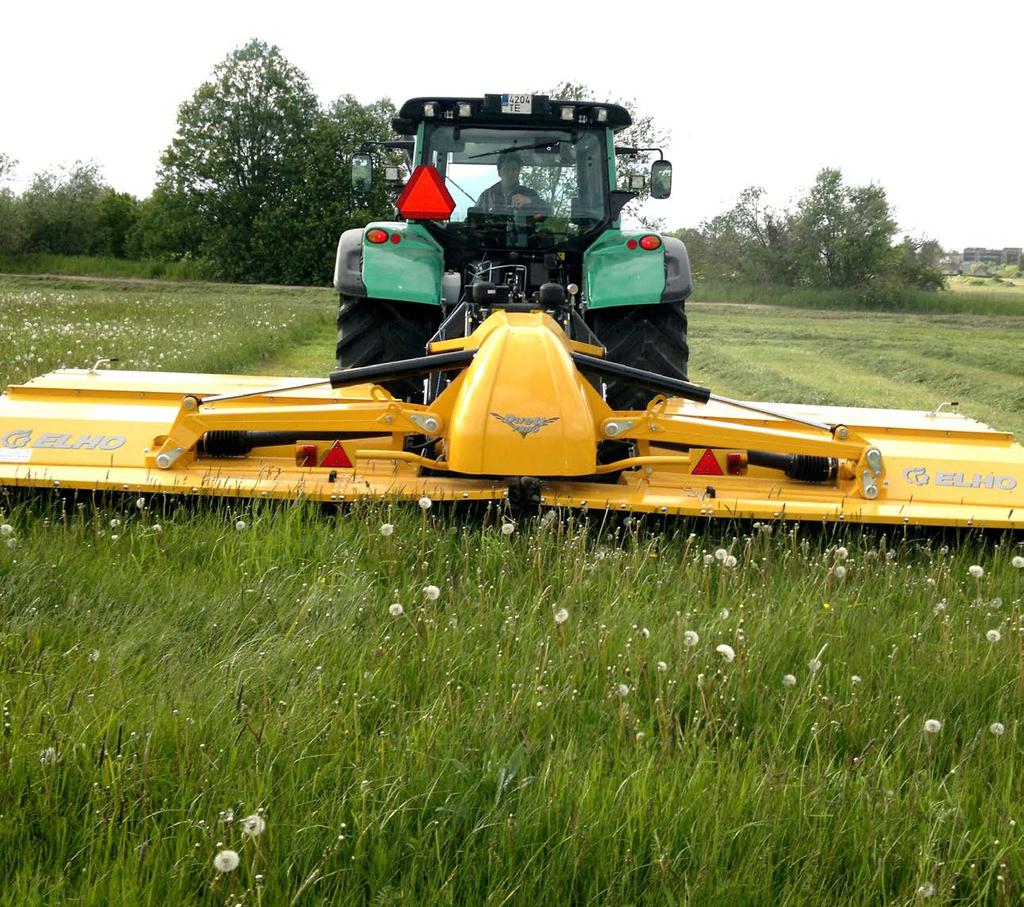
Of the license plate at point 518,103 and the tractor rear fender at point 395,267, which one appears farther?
the license plate at point 518,103

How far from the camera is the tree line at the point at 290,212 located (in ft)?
127

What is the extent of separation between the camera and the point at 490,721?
2236mm

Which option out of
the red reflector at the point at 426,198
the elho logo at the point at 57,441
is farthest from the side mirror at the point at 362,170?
the elho logo at the point at 57,441

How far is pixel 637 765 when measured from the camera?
6.99 ft

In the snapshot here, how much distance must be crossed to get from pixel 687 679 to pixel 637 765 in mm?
409

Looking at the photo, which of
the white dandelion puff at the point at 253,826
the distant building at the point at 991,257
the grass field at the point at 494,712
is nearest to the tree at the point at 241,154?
the distant building at the point at 991,257

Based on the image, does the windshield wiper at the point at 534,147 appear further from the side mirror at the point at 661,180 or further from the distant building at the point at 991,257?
the distant building at the point at 991,257

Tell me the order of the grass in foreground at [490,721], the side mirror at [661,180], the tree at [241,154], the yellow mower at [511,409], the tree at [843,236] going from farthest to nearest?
the tree at [241,154], the tree at [843,236], the side mirror at [661,180], the yellow mower at [511,409], the grass in foreground at [490,721]

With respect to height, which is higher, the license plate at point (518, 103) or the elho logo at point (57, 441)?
the license plate at point (518, 103)

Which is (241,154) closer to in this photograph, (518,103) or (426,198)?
(518,103)

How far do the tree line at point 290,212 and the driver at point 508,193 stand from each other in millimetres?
32625

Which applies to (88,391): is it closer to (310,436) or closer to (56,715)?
(310,436)

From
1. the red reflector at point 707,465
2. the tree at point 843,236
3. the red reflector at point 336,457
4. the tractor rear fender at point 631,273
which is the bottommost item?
the red reflector at point 707,465

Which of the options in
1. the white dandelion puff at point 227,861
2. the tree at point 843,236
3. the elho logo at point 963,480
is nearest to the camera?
the white dandelion puff at point 227,861
